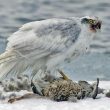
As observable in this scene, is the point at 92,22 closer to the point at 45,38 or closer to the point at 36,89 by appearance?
the point at 45,38

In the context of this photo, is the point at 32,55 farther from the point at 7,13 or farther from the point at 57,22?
the point at 7,13

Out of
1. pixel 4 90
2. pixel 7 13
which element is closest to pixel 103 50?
pixel 7 13

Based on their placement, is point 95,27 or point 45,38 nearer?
point 45,38

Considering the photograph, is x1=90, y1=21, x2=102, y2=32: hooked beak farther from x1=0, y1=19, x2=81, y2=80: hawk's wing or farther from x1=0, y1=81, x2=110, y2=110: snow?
x1=0, y1=81, x2=110, y2=110: snow

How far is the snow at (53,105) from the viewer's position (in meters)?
7.92

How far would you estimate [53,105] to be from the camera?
801cm

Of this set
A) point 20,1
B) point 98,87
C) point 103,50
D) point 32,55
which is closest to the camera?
point 32,55

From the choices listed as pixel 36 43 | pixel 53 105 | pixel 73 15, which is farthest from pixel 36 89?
pixel 73 15

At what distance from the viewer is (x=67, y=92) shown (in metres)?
8.15

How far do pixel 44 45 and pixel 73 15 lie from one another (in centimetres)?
1088

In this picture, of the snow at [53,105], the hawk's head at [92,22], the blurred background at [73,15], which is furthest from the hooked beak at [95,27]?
the blurred background at [73,15]

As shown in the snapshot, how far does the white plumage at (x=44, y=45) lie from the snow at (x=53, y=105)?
0.32 metres

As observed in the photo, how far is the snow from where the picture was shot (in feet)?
26.0

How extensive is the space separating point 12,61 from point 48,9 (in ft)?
39.2
